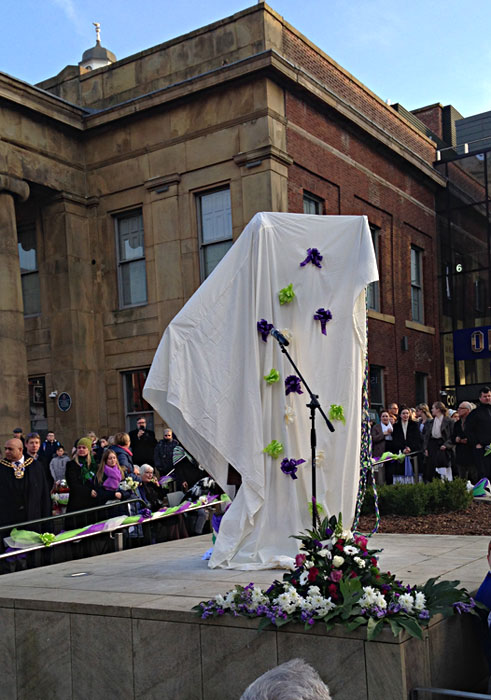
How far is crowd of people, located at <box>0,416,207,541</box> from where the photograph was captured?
9.48m

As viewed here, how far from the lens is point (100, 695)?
18.5 ft

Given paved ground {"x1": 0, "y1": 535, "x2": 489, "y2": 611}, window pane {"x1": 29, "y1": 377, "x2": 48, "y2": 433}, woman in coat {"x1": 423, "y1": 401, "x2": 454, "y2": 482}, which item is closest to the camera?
paved ground {"x1": 0, "y1": 535, "x2": 489, "y2": 611}

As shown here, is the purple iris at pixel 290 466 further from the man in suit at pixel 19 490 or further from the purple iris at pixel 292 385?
the man in suit at pixel 19 490

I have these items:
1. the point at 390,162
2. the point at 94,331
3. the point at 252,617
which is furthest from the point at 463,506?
the point at 390,162

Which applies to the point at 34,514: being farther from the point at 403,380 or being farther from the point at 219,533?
the point at 403,380

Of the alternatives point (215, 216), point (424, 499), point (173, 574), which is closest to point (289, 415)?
point (173, 574)

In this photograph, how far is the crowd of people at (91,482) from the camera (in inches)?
373

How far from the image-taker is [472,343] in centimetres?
2523

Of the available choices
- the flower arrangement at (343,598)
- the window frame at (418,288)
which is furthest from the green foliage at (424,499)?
the window frame at (418,288)

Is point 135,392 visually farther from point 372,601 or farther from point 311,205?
point 372,601

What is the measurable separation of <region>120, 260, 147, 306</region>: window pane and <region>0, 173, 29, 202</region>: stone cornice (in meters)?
3.02

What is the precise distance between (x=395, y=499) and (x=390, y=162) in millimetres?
14634

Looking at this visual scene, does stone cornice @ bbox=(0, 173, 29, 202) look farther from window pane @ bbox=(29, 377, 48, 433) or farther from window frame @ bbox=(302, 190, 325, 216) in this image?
window frame @ bbox=(302, 190, 325, 216)

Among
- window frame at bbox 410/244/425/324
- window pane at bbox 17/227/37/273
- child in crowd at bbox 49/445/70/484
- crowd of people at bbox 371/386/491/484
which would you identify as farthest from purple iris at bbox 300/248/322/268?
window frame at bbox 410/244/425/324
